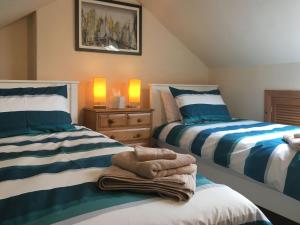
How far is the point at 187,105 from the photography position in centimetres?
299

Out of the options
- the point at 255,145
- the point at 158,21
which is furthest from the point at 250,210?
the point at 158,21

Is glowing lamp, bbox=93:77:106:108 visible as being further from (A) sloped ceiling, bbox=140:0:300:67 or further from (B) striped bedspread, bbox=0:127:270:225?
(B) striped bedspread, bbox=0:127:270:225

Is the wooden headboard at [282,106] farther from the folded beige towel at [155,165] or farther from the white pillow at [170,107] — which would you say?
the folded beige towel at [155,165]

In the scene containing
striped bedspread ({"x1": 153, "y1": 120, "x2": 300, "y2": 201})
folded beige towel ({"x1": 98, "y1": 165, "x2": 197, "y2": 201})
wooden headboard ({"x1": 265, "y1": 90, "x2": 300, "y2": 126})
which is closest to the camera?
folded beige towel ({"x1": 98, "y1": 165, "x2": 197, "y2": 201})

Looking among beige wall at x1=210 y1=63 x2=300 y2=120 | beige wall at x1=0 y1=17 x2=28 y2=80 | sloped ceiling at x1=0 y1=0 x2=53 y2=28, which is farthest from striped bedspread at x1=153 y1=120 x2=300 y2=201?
sloped ceiling at x1=0 y1=0 x2=53 y2=28

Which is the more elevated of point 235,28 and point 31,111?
point 235,28

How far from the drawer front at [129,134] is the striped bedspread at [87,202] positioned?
4.86ft

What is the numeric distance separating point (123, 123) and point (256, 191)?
58.0 inches

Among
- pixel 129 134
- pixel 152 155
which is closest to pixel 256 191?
pixel 152 155

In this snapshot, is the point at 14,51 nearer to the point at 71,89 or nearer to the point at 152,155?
the point at 71,89

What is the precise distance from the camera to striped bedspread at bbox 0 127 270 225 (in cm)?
81

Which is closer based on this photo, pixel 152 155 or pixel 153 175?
pixel 153 175

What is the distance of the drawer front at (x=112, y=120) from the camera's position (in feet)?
9.04

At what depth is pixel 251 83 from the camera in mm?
3381
